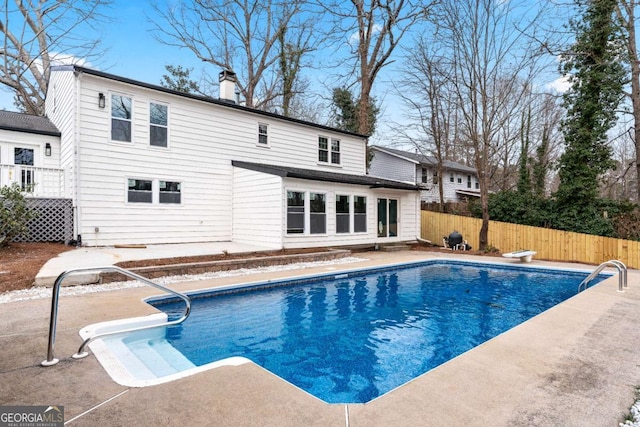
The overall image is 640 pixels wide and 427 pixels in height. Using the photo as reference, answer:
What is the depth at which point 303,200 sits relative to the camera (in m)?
12.5

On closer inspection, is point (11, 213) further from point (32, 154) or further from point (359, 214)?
point (359, 214)

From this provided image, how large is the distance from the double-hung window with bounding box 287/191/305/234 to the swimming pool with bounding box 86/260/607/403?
347 cm

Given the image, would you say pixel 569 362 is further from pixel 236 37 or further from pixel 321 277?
pixel 236 37

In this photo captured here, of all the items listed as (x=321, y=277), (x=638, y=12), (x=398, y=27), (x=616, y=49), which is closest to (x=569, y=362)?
(x=321, y=277)

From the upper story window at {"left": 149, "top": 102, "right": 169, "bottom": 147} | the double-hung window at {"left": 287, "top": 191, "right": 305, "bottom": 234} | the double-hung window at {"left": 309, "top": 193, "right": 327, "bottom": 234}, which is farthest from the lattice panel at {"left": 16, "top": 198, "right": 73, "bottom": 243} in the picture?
the double-hung window at {"left": 309, "top": 193, "right": 327, "bottom": 234}

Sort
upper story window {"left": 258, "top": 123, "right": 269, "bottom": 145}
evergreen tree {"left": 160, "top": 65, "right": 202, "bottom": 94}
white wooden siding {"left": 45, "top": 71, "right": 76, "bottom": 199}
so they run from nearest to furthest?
white wooden siding {"left": 45, "top": 71, "right": 76, "bottom": 199} < upper story window {"left": 258, "top": 123, "right": 269, "bottom": 145} < evergreen tree {"left": 160, "top": 65, "right": 202, "bottom": 94}

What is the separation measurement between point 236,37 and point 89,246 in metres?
17.9

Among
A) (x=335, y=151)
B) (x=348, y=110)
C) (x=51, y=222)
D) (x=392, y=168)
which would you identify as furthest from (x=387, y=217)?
(x=392, y=168)

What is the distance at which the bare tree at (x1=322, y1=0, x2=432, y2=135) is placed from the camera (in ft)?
56.0

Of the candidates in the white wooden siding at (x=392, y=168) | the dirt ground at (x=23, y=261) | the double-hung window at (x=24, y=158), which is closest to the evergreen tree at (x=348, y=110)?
the white wooden siding at (x=392, y=168)

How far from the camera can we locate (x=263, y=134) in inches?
583

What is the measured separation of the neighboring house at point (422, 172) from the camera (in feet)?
91.6

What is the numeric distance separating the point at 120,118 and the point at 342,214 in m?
8.59

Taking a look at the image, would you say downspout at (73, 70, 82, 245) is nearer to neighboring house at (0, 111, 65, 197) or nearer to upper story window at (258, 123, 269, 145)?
neighboring house at (0, 111, 65, 197)
